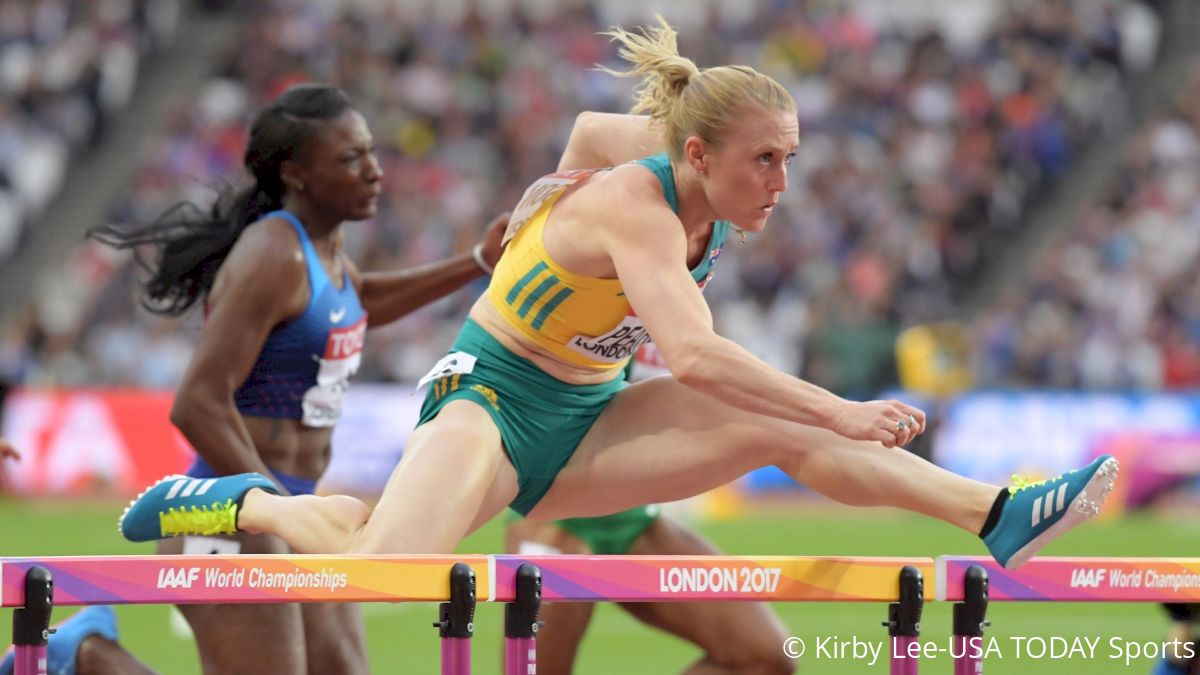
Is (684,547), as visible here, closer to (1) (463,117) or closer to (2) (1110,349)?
(2) (1110,349)

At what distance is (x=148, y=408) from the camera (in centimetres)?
1814

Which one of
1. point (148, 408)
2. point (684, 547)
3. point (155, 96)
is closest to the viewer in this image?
point (684, 547)

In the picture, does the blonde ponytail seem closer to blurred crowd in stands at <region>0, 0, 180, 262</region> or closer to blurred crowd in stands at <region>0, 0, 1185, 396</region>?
blurred crowd in stands at <region>0, 0, 1185, 396</region>

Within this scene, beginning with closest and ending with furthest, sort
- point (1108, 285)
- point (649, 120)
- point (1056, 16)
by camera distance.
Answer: point (649, 120), point (1108, 285), point (1056, 16)

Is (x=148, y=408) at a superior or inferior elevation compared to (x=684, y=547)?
superior

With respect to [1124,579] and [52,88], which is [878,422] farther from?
[52,88]

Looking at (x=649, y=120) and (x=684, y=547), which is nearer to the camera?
(x=649, y=120)

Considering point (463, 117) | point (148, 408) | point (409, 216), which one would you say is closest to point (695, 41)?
point (463, 117)

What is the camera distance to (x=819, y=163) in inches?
851

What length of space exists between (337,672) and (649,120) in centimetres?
205

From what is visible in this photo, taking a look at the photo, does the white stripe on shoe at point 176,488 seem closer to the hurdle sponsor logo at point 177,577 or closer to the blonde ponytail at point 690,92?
the hurdle sponsor logo at point 177,577

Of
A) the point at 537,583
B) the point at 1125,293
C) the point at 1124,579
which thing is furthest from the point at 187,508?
the point at 1125,293

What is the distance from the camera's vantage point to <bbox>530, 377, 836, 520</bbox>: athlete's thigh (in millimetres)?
5168

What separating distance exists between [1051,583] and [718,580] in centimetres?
97
